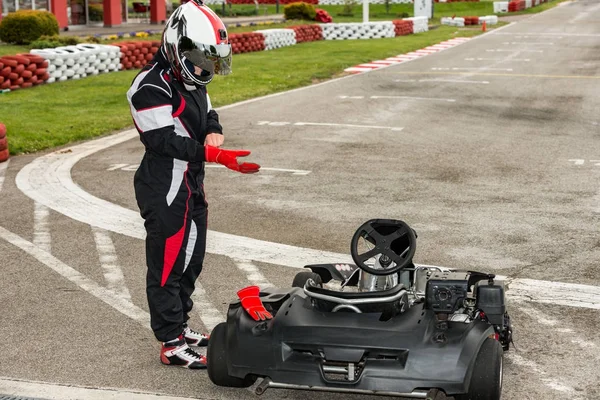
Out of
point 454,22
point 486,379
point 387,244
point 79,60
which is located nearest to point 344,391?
point 486,379

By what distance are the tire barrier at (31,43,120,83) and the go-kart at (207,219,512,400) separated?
17076 millimetres

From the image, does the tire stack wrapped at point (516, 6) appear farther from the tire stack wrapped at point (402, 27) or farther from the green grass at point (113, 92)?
the green grass at point (113, 92)

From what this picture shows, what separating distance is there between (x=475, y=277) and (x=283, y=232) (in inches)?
140

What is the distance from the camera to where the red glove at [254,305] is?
492 cm

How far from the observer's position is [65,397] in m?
4.98

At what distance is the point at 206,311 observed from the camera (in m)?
6.38

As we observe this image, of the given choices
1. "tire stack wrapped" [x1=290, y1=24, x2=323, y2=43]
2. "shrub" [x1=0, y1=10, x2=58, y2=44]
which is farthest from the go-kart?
"tire stack wrapped" [x1=290, y1=24, x2=323, y2=43]

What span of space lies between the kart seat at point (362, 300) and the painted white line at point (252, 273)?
79.4 inches

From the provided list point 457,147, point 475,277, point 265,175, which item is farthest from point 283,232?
point 457,147

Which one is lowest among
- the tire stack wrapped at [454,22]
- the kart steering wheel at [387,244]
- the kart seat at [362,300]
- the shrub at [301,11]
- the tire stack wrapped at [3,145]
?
the tire stack wrapped at [3,145]

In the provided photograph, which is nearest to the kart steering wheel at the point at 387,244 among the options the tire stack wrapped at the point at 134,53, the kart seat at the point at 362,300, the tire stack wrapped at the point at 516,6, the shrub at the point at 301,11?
the kart seat at the point at 362,300

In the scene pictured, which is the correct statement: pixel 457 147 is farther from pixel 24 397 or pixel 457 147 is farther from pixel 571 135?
pixel 24 397

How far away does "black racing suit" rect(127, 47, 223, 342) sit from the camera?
5199mm

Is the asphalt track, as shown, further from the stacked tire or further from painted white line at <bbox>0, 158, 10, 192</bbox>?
the stacked tire
